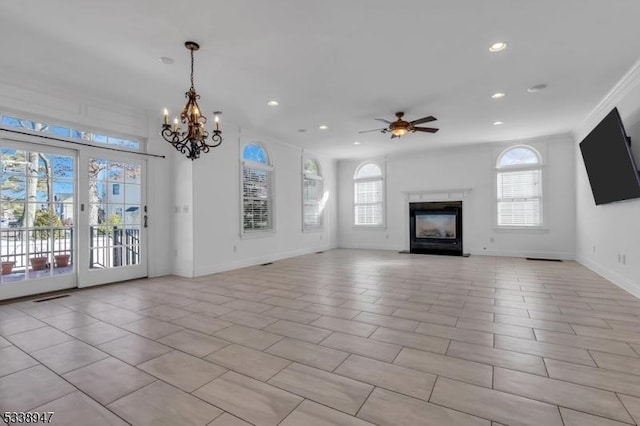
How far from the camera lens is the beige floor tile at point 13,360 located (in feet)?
7.26

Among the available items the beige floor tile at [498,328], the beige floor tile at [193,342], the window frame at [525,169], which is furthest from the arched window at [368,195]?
the beige floor tile at [193,342]

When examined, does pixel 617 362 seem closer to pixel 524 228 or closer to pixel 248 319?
pixel 248 319

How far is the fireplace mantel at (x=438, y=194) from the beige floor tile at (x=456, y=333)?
5995 mm

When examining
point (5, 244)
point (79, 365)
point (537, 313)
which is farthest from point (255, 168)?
point (537, 313)

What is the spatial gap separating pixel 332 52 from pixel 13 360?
3859 mm

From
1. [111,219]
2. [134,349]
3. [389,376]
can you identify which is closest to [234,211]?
[111,219]

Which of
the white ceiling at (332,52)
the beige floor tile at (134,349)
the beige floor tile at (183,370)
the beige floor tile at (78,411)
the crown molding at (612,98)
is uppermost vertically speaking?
the white ceiling at (332,52)

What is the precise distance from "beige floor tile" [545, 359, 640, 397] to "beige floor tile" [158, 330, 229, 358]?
244cm

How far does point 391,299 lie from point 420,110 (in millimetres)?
3197

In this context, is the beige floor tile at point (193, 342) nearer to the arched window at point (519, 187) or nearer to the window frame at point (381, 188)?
the window frame at point (381, 188)

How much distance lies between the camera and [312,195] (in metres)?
8.91

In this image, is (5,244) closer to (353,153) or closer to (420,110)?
(420,110)

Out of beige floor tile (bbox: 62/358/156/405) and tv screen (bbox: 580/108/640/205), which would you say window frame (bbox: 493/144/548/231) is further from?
beige floor tile (bbox: 62/358/156/405)

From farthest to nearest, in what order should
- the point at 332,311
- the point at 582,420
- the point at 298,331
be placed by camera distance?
the point at 332,311, the point at 298,331, the point at 582,420
